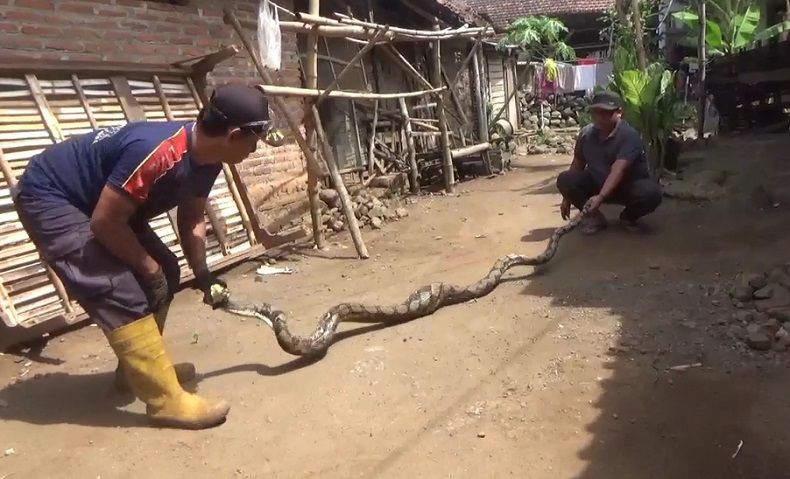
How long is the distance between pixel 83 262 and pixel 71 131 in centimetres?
239

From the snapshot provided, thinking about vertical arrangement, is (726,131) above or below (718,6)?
below

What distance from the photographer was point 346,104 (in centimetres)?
978

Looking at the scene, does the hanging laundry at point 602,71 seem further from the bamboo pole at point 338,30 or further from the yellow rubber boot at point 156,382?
the yellow rubber boot at point 156,382

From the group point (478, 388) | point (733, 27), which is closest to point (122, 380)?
point (478, 388)

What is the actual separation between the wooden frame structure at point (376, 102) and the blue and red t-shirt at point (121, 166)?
233 centimetres

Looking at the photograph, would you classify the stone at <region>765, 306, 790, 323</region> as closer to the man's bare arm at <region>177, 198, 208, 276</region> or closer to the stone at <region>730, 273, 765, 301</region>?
the stone at <region>730, 273, 765, 301</region>

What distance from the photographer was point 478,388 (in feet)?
10.8

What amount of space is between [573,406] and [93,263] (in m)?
2.19

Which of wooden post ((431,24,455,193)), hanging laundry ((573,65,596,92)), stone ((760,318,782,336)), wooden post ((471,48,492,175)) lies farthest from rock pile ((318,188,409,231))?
hanging laundry ((573,65,596,92))

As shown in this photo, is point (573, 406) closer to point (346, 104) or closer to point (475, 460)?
point (475, 460)

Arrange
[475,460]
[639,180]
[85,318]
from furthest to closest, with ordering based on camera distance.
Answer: [639,180], [85,318], [475,460]

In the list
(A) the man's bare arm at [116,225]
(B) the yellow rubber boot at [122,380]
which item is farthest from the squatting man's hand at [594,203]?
(A) the man's bare arm at [116,225]

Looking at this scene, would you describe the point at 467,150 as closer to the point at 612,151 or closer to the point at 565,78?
the point at 612,151

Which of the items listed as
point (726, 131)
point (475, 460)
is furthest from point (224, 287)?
point (726, 131)
